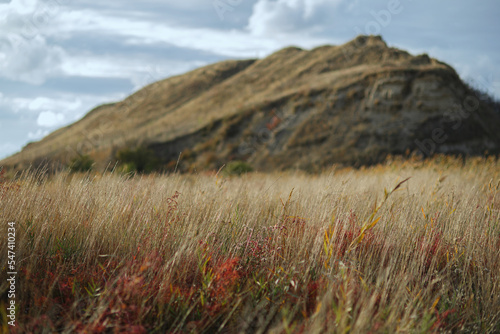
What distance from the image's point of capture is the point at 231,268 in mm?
3123

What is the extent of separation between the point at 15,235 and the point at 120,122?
155 feet

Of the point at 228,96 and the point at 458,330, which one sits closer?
the point at 458,330

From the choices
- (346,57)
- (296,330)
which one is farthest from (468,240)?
(346,57)

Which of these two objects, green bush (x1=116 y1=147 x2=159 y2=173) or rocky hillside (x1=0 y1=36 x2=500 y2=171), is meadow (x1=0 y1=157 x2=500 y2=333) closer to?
rocky hillside (x1=0 y1=36 x2=500 y2=171)

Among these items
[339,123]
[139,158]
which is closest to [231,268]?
[339,123]

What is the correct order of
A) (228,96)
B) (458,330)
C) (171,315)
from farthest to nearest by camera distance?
(228,96)
(458,330)
(171,315)

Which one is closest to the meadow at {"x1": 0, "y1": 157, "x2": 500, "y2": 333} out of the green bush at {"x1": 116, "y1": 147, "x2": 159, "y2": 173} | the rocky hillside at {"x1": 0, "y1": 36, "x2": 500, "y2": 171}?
the rocky hillside at {"x1": 0, "y1": 36, "x2": 500, "y2": 171}

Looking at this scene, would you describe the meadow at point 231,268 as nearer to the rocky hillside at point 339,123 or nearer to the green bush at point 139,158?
the rocky hillside at point 339,123

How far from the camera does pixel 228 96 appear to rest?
139 feet

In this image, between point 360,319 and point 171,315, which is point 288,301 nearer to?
point 360,319

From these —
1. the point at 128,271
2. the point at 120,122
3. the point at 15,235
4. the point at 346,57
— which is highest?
the point at 346,57

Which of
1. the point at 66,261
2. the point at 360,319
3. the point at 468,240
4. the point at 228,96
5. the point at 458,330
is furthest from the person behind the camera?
the point at 228,96

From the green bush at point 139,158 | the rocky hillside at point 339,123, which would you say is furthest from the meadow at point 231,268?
the green bush at point 139,158

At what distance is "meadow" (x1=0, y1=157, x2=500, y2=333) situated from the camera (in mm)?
2633
